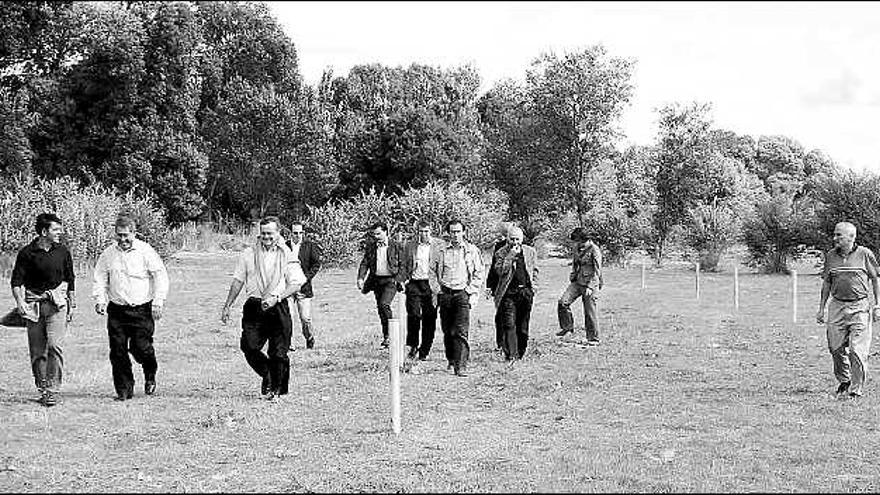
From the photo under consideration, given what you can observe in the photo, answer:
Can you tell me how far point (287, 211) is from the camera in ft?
181

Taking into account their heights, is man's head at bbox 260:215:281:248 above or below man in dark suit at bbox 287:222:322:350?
above

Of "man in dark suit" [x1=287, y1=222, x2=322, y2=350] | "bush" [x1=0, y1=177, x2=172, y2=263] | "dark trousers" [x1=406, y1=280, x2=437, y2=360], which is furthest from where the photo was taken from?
"bush" [x1=0, y1=177, x2=172, y2=263]

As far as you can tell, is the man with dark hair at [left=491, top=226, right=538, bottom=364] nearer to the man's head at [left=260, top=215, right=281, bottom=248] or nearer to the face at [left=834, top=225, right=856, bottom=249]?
the man's head at [left=260, top=215, right=281, bottom=248]

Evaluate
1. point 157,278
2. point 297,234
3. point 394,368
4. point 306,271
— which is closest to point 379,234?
point 306,271

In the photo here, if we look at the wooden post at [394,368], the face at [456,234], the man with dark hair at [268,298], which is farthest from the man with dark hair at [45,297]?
the face at [456,234]

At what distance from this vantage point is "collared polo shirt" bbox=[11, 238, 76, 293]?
11.3 metres

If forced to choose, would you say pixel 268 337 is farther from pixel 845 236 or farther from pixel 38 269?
pixel 845 236

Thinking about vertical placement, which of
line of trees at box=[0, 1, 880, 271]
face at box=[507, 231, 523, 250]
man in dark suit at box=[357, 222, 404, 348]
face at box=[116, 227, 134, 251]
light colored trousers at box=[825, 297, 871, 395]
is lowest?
light colored trousers at box=[825, 297, 871, 395]

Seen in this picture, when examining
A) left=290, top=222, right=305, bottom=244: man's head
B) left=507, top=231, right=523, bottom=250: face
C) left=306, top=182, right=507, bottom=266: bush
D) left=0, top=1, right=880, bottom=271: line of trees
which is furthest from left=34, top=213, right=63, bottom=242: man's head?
left=0, top=1, right=880, bottom=271: line of trees

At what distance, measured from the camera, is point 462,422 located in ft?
33.6

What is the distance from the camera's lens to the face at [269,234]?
37.4ft

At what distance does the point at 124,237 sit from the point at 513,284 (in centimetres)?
545

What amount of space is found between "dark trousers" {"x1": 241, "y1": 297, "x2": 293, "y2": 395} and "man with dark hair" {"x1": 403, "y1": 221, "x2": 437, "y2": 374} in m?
3.62

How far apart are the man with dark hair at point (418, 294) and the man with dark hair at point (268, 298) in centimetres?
363
